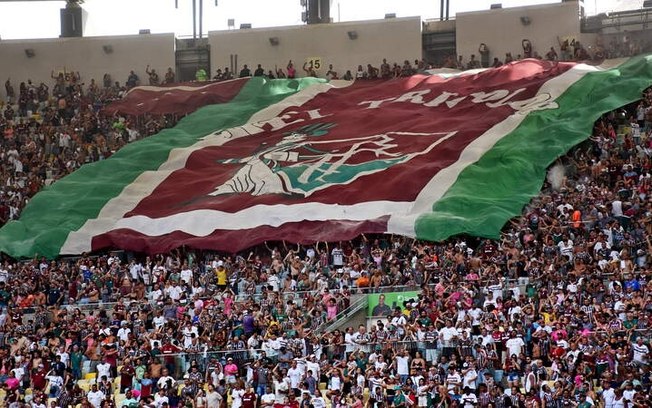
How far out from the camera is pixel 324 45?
47.4 m

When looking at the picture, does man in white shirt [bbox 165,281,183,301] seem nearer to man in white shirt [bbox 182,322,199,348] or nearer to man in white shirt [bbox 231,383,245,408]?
man in white shirt [bbox 182,322,199,348]

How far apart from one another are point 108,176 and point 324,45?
1040 centimetres

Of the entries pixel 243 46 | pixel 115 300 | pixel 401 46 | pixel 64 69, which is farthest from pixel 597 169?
pixel 64 69

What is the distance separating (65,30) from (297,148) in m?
15.2

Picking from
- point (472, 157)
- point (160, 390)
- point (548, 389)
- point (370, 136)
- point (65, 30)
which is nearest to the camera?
point (548, 389)

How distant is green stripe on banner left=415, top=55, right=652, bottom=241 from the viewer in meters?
31.9

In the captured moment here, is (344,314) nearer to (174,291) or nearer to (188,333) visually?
(188,333)

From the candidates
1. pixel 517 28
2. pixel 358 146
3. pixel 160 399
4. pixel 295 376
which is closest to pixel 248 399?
pixel 295 376

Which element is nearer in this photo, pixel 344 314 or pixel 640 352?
pixel 640 352

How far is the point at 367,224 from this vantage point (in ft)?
108

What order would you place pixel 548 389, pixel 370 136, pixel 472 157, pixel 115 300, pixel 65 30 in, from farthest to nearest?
pixel 65 30, pixel 370 136, pixel 472 157, pixel 115 300, pixel 548 389

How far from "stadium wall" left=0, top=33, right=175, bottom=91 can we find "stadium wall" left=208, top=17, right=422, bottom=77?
182cm

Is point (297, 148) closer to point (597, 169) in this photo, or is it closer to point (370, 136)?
point (370, 136)

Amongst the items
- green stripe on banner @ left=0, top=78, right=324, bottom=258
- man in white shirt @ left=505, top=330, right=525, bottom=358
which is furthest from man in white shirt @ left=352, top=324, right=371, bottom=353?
green stripe on banner @ left=0, top=78, right=324, bottom=258
